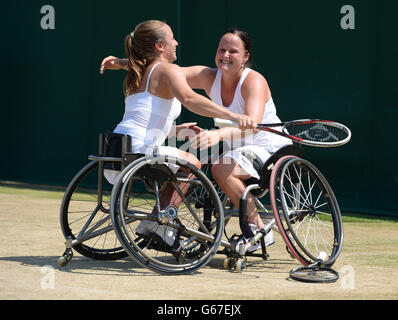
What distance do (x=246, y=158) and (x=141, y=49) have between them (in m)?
0.89

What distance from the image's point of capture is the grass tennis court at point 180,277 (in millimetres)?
3965

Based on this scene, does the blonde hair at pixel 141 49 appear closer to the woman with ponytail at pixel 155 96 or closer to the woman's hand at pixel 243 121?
the woman with ponytail at pixel 155 96

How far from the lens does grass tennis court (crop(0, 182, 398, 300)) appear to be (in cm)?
396

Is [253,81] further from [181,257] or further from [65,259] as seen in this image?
[65,259]

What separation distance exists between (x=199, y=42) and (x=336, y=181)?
2.23 metres

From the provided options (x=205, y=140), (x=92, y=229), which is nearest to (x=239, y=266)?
(x=205, y=140)

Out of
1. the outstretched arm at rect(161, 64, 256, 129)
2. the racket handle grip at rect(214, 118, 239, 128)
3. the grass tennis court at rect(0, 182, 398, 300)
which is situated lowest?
the grass tennis court at rect(0, 182, 398, 300)

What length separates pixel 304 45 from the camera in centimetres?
809

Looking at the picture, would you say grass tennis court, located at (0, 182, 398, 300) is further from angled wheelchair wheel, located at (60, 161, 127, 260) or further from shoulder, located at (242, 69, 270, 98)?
shoulder, located at (242, 69, 270, 98)

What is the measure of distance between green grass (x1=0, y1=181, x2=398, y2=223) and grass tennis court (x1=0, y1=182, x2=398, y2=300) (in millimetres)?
1197

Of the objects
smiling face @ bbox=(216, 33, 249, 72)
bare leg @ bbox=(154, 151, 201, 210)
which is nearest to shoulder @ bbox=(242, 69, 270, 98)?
smiling face @ bbox=(216, 33, 249, 72)

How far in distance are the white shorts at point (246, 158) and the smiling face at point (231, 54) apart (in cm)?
50

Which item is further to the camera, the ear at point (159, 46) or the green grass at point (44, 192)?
the green grass at point (44, 192)

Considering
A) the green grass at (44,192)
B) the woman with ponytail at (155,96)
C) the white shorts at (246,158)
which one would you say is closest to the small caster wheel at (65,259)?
the woman with ponytail at (155,96)
